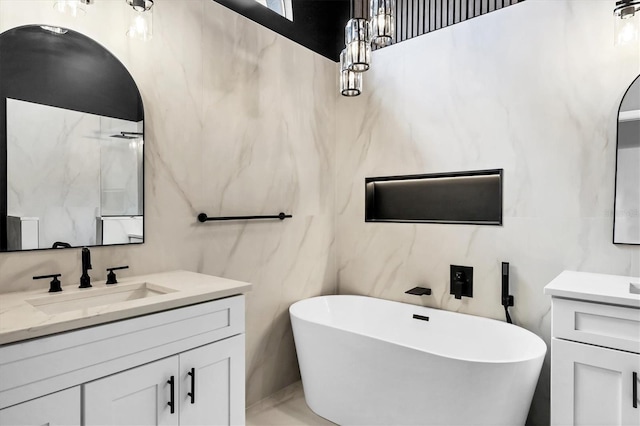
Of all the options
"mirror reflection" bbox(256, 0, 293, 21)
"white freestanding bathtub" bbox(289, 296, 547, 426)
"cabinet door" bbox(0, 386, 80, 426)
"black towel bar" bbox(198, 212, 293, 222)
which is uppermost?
"mirror reflection" bbox(256, 0, 293, 21)

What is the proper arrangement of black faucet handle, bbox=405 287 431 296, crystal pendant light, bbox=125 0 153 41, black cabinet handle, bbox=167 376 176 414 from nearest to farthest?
black cabinet handle, bbox=167 376 176 414
crystal pendant light, bbox=125 0 153 41
black faucet handle, bbox=405 287 431 296

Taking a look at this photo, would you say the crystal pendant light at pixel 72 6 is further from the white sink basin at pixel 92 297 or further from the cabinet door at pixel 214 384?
the cabinet door at pixel 214 384

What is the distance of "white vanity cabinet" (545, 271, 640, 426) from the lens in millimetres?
1469

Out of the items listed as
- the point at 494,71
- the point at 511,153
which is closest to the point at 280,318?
the point at 511,153

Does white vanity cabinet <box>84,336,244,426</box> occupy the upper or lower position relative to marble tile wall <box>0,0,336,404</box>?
lower

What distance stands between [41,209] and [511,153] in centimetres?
253

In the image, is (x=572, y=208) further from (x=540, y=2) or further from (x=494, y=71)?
(x=540, y=2)

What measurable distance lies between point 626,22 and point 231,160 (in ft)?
7.29

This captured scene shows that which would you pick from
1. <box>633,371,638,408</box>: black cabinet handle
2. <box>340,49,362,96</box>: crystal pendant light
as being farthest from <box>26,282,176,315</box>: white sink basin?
<box>633,371,638,408</box>: black cabinet handle

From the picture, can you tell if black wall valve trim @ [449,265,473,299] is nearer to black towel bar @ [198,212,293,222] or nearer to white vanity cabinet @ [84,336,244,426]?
black towel bar @ [198,212,293,222]

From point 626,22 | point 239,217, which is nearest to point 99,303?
point 239,217

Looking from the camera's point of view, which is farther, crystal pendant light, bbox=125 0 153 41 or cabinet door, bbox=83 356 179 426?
crystal pendant light, bbox=125 0 153 41

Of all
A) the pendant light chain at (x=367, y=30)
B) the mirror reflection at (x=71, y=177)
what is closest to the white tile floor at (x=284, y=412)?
the mirror reflection at (x=71, y=177)

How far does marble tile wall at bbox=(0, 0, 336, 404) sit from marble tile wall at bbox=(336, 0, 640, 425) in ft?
1.47
